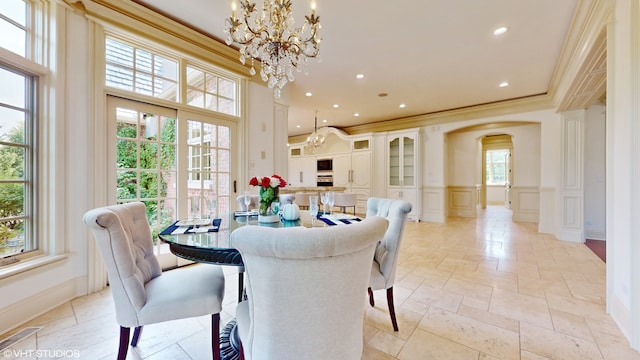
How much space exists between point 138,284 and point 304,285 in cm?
98

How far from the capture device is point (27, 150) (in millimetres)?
2020

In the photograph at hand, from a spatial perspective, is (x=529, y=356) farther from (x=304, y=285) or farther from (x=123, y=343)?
(x=123, y=343)

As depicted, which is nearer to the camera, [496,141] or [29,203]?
[29,203]

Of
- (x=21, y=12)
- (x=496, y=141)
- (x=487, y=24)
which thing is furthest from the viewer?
(x=496, y=141)

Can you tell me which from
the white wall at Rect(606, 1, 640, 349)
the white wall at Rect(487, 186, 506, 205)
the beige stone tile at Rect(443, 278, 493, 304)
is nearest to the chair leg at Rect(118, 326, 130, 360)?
the beige stone tile at Rect(443, 278, 493, 304)

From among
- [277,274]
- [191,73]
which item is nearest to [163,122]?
[191,73]

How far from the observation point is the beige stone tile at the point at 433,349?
4.94 feet

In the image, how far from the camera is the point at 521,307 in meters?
2.08

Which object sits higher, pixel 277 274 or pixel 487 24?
pixel 487 24

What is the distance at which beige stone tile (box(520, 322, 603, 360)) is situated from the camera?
5.00 feet

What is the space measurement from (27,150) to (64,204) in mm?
496

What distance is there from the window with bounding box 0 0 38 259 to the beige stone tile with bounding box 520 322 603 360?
3741 mm

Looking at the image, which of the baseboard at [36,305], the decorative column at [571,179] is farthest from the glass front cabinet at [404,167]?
the baseboard at [36,305]

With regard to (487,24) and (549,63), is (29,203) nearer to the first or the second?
(487,24)
